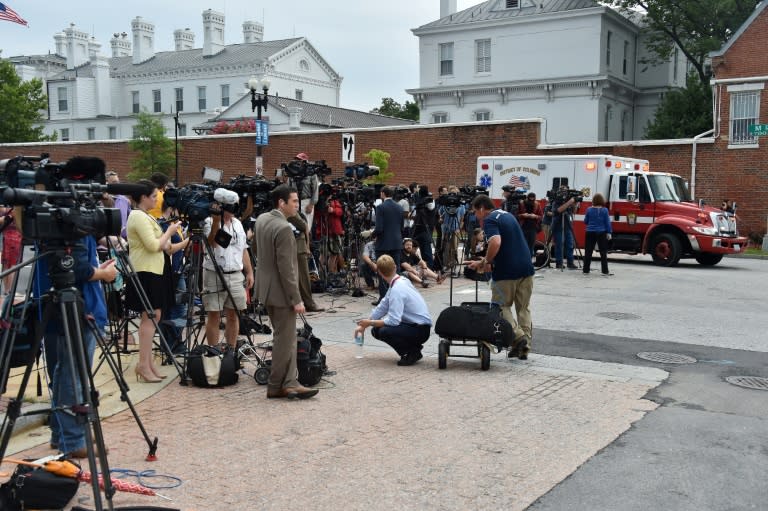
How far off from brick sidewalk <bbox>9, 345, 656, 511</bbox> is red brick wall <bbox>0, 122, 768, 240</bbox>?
21.8 m

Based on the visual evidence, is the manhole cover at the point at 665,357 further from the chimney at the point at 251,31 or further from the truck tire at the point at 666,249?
the chimney at the point at 251,31

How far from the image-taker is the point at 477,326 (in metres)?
8.85

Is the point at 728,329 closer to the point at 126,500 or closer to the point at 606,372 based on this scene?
the point at 606,372

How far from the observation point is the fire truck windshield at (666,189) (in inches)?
832

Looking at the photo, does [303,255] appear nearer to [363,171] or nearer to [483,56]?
[363,171]

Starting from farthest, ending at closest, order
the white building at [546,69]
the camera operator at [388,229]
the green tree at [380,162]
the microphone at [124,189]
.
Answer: the white building at [546,69] → the green tree at [380,162] → the camera operator at [388,229] → the microphone at [124,189]

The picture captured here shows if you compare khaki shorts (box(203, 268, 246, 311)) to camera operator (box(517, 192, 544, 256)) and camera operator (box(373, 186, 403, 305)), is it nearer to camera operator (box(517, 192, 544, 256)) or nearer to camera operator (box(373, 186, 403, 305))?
camera operator (box(373, 186, 403, 305))

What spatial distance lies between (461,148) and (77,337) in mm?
28196

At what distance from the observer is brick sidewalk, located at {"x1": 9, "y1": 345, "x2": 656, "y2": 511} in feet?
17.0

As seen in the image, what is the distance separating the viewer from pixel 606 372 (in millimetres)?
8938

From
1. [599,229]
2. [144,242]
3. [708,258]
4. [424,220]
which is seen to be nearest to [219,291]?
[144,242]

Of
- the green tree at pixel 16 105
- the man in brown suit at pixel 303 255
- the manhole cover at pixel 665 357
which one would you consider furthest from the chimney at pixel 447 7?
the manhole cover at pixel 665 357

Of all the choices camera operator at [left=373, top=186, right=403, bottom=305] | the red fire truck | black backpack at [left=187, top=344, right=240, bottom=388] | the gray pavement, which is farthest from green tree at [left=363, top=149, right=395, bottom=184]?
black backpack at [left=187, top=344, right=240, bottom=388]

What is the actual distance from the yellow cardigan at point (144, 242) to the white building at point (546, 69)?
35178 mm
